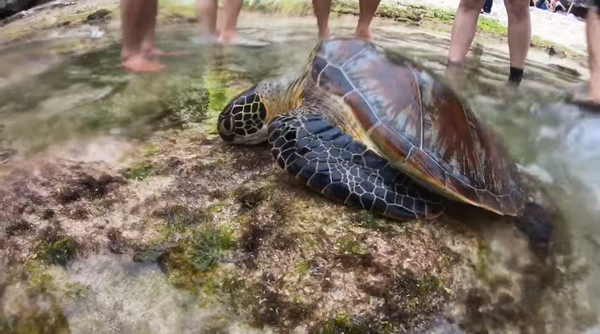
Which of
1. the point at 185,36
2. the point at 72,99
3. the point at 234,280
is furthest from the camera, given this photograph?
the point at 185,36

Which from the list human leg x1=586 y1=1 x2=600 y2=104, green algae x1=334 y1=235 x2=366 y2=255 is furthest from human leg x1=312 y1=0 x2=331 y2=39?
green algae x1=334 y1=235 x2=366 y2=255

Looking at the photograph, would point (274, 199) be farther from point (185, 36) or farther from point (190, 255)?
point (185, 36)

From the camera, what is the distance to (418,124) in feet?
7.66

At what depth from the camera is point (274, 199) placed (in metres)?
2.23

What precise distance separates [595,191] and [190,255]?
77.0 inches

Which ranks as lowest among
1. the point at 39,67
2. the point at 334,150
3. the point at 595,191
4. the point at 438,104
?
the point at 39,67

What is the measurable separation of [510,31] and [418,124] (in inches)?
75.2

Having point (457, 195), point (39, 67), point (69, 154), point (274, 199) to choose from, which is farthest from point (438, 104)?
point (39, 67)

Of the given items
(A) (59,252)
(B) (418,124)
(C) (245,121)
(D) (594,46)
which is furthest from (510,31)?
(A) (59,252)

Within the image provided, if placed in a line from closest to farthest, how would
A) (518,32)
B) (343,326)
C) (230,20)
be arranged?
1. (343,326)
2. (518,32)
3. (230,20)

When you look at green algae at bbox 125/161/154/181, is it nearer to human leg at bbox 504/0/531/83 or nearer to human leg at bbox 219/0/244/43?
human leg at bbox 219/0/244/43

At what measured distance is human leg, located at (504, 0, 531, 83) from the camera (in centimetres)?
373

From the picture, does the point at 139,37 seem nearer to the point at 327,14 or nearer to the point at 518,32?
the point at 327,14

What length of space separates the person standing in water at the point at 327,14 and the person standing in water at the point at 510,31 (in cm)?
82
